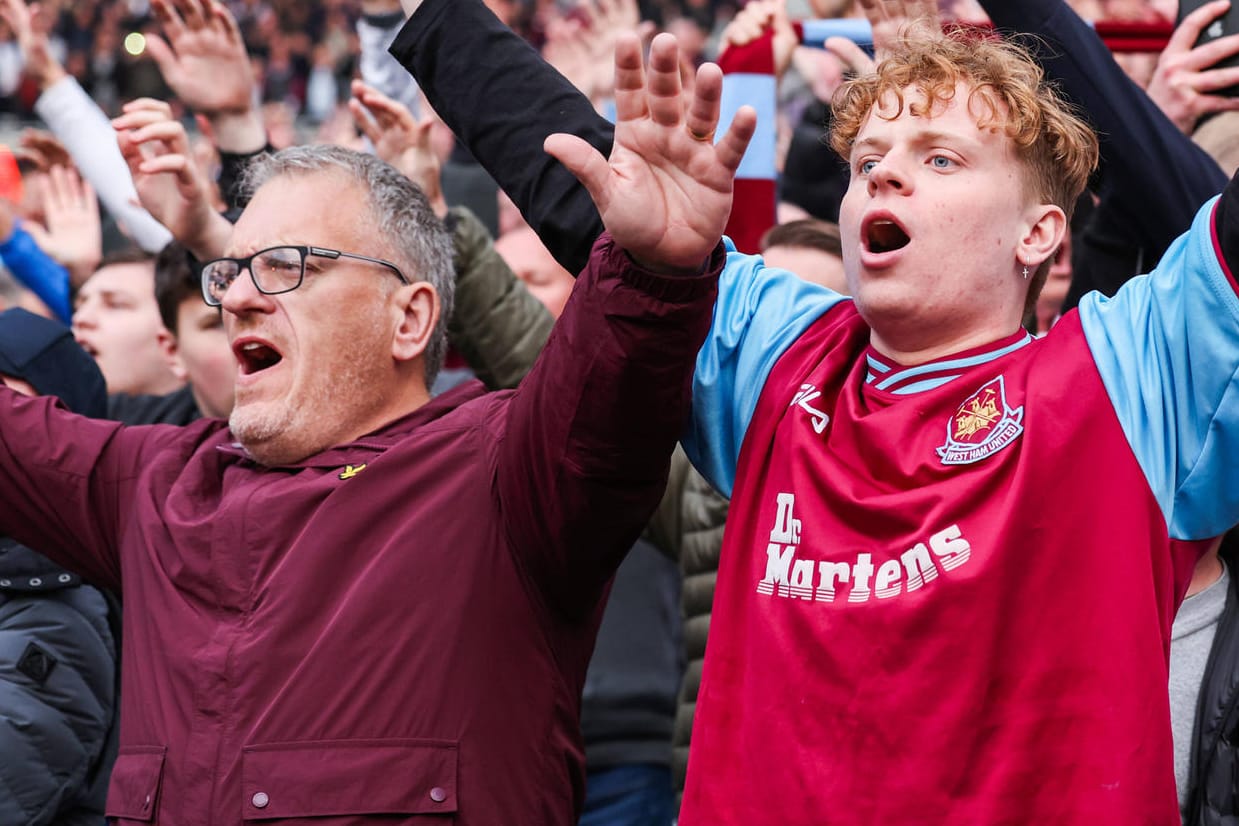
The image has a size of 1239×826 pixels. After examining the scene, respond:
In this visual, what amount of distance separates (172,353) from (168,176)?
906 mm

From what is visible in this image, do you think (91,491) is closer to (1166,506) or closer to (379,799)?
(379,799)

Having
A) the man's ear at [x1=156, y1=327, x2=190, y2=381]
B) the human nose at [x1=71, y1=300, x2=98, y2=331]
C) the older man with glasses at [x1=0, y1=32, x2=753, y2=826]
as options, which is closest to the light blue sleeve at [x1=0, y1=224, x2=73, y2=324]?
the human nose at [x1=71, y1=300, x2=98, y2=331]

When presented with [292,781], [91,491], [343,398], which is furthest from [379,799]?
[91,491]

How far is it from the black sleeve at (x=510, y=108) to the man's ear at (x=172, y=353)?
5.06 ft

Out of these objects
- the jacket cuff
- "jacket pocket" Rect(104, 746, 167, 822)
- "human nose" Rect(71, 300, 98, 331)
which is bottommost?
"human nose" Rect(71, 300, 98, 331)

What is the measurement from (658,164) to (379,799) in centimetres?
103

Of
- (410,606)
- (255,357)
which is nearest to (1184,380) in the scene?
(410,606)

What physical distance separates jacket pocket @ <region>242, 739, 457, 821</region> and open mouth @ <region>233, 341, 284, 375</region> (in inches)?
29.8

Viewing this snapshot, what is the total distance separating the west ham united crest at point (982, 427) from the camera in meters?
2.12

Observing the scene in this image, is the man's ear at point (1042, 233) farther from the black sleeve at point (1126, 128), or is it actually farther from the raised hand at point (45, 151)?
the raised hand at point (45, 151)

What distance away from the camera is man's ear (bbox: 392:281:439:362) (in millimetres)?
2977

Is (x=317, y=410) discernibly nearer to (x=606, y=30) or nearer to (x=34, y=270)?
(x=34, y=270)

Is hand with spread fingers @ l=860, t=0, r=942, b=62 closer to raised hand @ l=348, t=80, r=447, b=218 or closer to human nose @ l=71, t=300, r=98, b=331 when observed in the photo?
raised hand @ l=348, t=80, r=447, b=218

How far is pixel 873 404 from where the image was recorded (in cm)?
228
